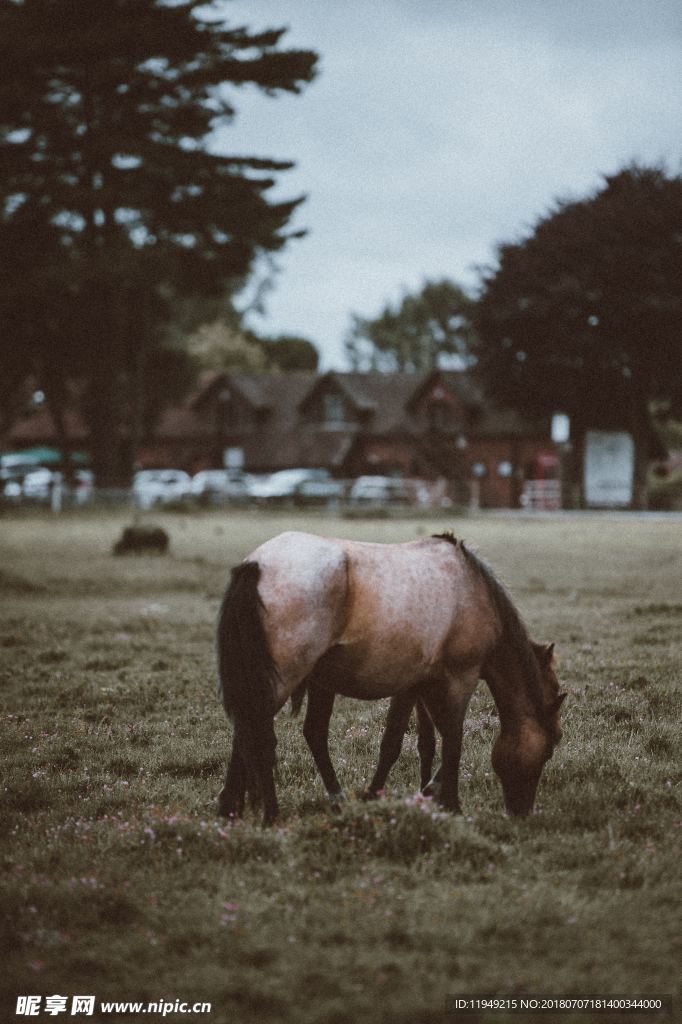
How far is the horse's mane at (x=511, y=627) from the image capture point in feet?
19.5

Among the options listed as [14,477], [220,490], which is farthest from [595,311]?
[14,477]

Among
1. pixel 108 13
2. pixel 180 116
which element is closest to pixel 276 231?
pixel 180 116

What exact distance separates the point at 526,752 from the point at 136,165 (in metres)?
35.6

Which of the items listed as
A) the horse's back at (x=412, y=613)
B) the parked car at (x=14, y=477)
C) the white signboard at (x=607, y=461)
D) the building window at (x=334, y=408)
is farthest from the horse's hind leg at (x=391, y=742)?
the building window at (x=334, y=408)

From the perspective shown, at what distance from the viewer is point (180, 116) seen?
37.5 metres

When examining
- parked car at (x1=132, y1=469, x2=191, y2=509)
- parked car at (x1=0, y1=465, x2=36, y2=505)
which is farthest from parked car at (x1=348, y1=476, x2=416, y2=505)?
parked car at (x1=0, y1=465, x2=36, y2=505)

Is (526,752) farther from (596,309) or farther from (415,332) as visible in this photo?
(415,332)

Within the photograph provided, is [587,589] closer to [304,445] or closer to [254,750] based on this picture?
[254,750]

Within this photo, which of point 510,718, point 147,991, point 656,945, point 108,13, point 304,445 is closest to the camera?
point 147,991

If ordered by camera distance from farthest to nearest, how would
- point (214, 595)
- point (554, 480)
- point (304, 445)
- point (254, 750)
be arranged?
point (304, 445) → point (554, 480) → point (214, 595) → point (254, 750)

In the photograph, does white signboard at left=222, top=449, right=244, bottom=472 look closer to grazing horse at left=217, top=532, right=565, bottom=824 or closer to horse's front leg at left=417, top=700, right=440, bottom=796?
horse's front leg at left=417, top=700, right=440, bottom=796

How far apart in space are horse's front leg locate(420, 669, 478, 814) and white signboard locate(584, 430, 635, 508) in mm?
55603

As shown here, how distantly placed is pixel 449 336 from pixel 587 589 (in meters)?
88.7

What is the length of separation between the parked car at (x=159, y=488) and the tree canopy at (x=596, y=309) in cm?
1702
